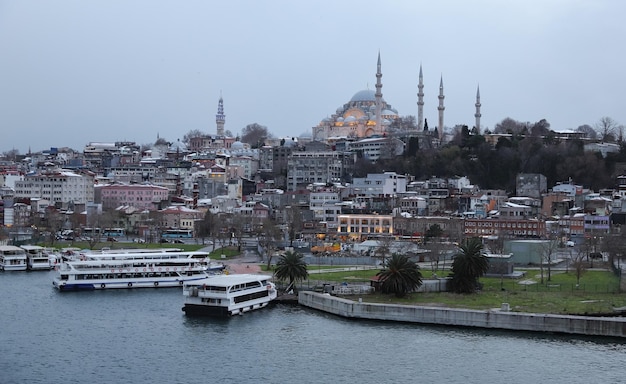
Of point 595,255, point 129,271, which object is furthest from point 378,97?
point 129,271

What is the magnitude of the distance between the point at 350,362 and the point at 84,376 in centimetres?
651

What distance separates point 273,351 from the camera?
23.1m

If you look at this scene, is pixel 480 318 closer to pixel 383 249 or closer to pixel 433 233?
pixel 383 249

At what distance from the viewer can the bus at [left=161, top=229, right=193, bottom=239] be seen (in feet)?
189

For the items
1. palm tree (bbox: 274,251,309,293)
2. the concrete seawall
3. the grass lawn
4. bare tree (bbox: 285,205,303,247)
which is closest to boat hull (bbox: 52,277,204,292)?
palm tree (bbox: 274,251,309,293)

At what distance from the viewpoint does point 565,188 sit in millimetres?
61844

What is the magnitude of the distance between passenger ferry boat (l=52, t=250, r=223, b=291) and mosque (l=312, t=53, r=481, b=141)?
5443cm

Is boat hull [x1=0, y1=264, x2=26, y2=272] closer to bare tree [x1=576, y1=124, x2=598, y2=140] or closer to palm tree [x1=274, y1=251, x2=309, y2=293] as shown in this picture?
palm tree [x1=274, y1=251, x2=309, y2=293]

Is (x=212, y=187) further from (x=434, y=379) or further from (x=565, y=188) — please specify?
(x=434, y=379)

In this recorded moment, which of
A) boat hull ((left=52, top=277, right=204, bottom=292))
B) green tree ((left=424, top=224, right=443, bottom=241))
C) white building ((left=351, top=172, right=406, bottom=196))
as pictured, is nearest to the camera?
boat hull ((left=52, top=277, right=204, bottom=292))

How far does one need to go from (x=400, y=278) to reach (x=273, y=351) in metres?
7.04

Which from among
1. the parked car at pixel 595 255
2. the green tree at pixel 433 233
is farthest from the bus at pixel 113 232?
the parked car at pixel 595 255

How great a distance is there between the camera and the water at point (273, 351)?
20.7m

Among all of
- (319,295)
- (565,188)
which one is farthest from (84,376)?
(565,188)
